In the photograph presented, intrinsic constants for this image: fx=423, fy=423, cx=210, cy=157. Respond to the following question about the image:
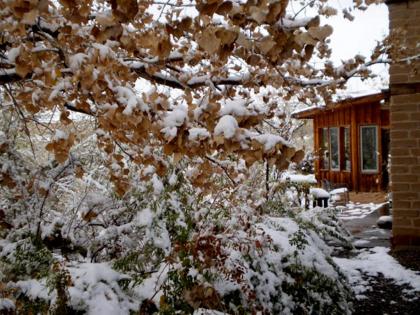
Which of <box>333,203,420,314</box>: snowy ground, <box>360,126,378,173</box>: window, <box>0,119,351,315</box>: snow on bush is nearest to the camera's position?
<box>0,119,351,315</box>: snow on bush

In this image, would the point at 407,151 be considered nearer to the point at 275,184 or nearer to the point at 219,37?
the point at 275,184

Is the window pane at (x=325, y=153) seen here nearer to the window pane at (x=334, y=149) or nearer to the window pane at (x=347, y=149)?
the window pane at (x=334, y=149)

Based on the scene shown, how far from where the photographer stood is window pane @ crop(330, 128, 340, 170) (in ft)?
60.4

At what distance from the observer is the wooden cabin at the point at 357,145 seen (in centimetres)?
1686

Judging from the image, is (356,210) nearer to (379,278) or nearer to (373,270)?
(373,270)

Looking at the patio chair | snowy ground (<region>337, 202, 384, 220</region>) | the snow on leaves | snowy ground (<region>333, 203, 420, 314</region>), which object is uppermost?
the snow on leaves

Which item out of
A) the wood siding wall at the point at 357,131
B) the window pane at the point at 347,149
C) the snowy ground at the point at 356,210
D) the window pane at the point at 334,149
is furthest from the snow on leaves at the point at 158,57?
the window pane at the point at 334,149

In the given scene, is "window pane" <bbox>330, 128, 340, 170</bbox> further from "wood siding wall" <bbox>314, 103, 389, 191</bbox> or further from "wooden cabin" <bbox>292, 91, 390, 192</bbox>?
"wood siding wall" <bbox>314, 103, 389, 191</bbox>

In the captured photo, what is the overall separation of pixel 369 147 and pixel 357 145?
50cm

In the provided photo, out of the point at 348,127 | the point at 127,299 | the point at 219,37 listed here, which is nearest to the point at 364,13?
the point at 219,37

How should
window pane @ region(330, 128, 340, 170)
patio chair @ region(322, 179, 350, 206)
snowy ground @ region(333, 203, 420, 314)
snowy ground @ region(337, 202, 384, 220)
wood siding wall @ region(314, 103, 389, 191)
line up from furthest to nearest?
1. window pane @ region(330, 128, 340, 170)
2. wood siding wall @ region(314, 103, 389, 191)
3. patio chair @ region(322, 179, 350, 206)
4. snowy ground @ region(337, 202, 384, 220)
5. snowy ground @ region(333, 203, 420, 314)

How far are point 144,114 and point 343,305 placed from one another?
3010 millimetres

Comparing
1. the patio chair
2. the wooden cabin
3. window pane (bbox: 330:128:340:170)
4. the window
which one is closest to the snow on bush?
the patio chair

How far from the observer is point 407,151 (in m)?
7.11
